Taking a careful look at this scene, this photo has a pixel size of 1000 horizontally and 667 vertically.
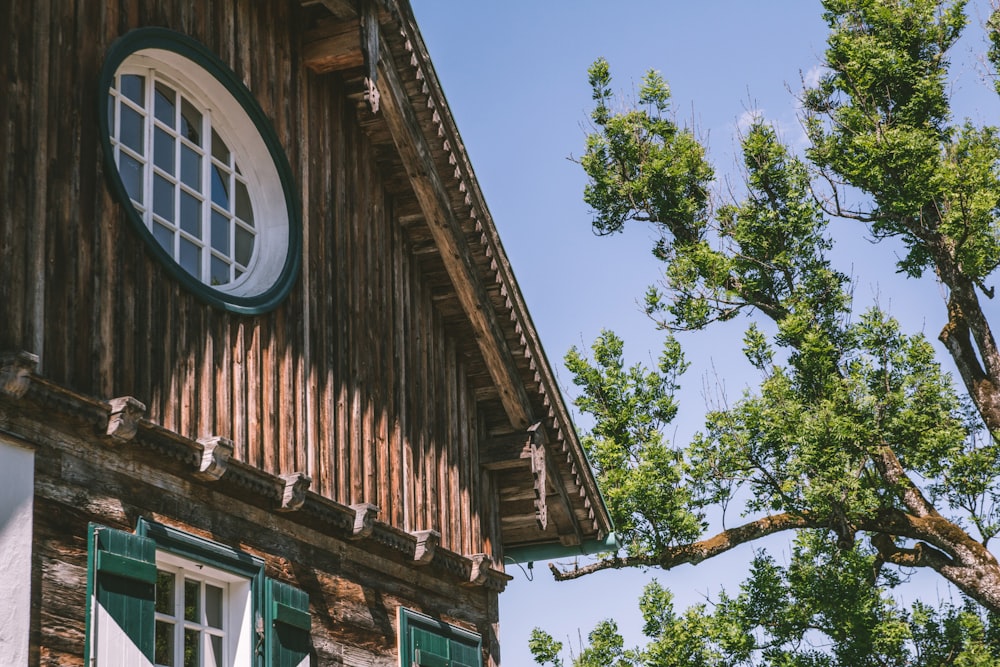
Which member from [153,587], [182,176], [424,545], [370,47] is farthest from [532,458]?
[153,587]

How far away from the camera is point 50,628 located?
583 cm

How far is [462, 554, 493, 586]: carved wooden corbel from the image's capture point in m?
10.1

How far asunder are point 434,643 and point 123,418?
3.75m

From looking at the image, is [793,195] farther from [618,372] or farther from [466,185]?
[466,185]

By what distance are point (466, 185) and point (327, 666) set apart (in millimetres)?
3958

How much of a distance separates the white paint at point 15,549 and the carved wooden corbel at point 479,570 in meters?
4.80

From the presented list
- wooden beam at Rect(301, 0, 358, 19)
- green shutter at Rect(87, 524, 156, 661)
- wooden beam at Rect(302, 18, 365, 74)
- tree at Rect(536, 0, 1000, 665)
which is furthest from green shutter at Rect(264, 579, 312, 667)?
tree at Rect(536, 0, 1000, 665)

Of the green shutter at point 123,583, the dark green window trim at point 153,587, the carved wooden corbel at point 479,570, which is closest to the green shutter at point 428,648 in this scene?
the carved wooden corbel at point 479,570

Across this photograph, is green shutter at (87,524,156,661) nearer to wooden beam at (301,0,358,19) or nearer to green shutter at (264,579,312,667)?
green shutter at (264,579,312,667)

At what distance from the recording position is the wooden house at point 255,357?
244 inches

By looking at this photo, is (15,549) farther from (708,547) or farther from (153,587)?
(708,547)

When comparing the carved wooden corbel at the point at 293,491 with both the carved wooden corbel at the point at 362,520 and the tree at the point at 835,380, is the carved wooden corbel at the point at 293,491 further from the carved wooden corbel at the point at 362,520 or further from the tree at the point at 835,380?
the tree at the point at 835,380

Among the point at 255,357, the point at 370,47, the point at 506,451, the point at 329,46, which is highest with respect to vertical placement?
the point at 329,46

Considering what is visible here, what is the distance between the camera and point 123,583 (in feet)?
20.5
